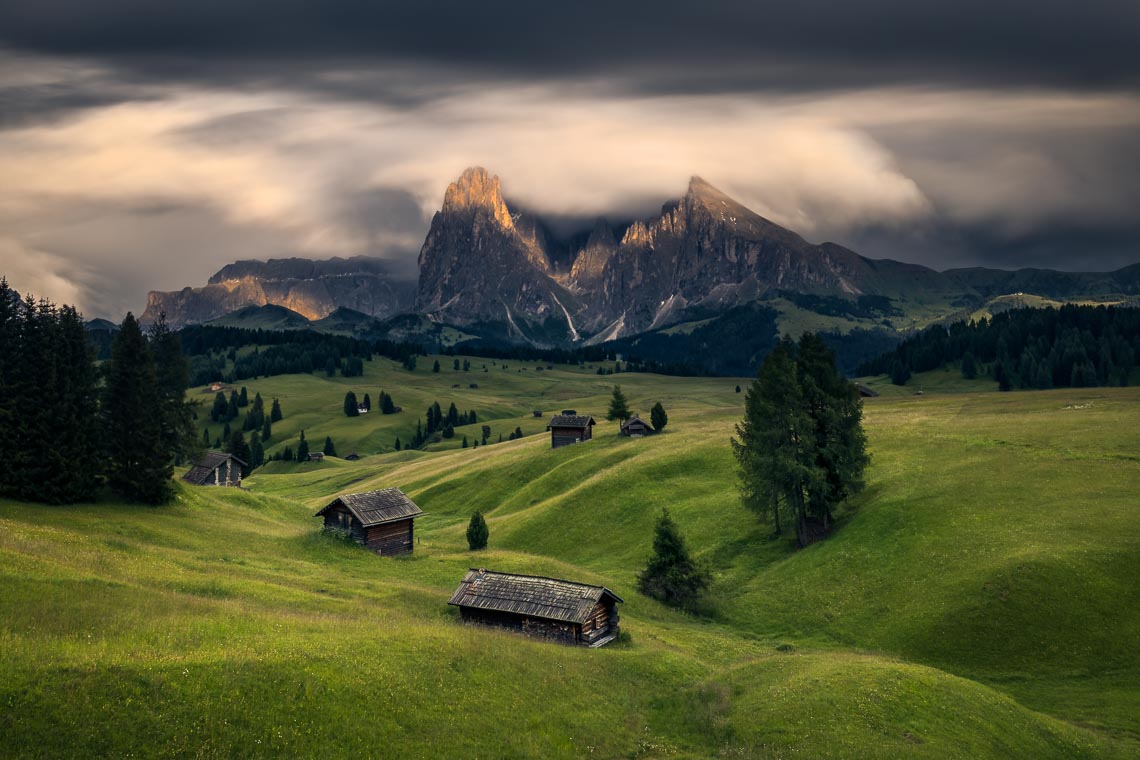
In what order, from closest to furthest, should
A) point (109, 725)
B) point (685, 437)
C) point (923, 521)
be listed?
point (109, 725), point (923, 521), point (685, 437)

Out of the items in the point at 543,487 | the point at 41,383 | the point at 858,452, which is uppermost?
the point at 41,383

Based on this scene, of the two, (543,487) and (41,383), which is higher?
(41,383)

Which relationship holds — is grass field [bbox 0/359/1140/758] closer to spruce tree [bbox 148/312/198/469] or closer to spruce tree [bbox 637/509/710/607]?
spruce tree [bbox 637/509/710/607]

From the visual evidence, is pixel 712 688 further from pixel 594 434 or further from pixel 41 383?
pixel 594 434

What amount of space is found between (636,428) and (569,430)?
10790 millimetres

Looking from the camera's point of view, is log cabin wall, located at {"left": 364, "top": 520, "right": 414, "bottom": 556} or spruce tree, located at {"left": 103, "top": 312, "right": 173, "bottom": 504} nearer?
spruce tree, located at {"left": 103, "top": 312, "right": 173, "bottom": 504}

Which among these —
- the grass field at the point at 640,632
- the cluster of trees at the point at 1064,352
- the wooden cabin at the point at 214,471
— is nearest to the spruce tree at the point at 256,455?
the wooden cabin at the point at 214,471

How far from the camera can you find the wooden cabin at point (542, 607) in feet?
130

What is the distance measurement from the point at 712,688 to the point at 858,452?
3364cm

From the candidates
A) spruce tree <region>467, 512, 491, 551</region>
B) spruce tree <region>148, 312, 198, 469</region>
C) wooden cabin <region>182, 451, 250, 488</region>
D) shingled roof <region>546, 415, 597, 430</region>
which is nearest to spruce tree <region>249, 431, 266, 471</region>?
wooden cabin <region>182, 451, 250, 488</region>

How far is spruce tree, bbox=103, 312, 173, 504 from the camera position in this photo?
2152 inches

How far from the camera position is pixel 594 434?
4461 inches

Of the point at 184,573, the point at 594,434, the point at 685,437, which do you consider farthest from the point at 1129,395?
the point at 184,573

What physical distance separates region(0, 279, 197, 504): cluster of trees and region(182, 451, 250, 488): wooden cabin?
39.8 m
